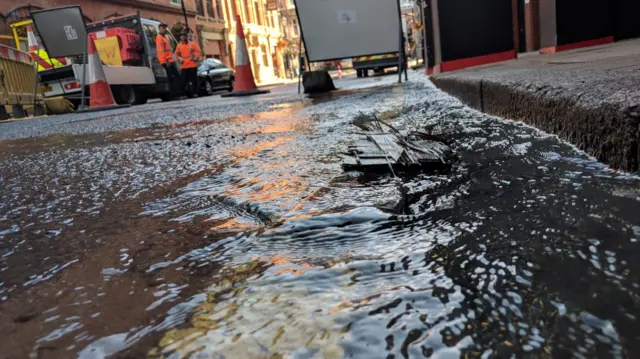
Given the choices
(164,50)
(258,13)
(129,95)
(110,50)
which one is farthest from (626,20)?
(258,13)

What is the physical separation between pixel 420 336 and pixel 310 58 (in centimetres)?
715

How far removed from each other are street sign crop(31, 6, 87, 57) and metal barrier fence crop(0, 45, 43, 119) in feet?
2.06

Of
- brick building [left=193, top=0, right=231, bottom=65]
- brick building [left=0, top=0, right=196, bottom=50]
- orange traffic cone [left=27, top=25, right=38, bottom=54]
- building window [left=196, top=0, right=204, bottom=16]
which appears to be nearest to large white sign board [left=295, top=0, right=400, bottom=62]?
orange traffic cone [left=27, top=25, right=38, bottom=54]

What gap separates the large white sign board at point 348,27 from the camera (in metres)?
7.09

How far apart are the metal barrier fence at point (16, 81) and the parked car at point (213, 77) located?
15.9 feet

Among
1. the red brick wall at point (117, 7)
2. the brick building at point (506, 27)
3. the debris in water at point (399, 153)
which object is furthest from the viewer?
the red brick wall at point (117, 7)

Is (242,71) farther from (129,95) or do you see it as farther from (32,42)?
(32,42)

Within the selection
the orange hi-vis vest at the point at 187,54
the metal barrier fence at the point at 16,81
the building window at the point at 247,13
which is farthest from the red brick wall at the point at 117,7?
the building window at the point at 247,13

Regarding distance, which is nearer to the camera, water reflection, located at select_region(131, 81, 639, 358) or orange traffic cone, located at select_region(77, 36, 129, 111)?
water reflection, located at select_region(131, 81, 639, 358)

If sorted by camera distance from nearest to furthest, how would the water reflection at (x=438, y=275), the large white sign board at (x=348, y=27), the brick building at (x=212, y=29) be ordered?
the water reflection at (x=438, y=275) → the large white sign board at (x=348, y=27) → the brick building at (x=212, y=29)

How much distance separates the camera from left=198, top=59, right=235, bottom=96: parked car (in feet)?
49.4

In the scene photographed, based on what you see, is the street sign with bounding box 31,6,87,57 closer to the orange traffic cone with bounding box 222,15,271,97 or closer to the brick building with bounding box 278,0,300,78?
the orange traffic cone with bounding box 222,15,271,97

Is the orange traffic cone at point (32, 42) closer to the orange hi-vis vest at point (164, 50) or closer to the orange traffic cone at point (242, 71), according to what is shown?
the orange hi-vis vest at point (164, 50)

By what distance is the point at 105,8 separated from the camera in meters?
20.4
